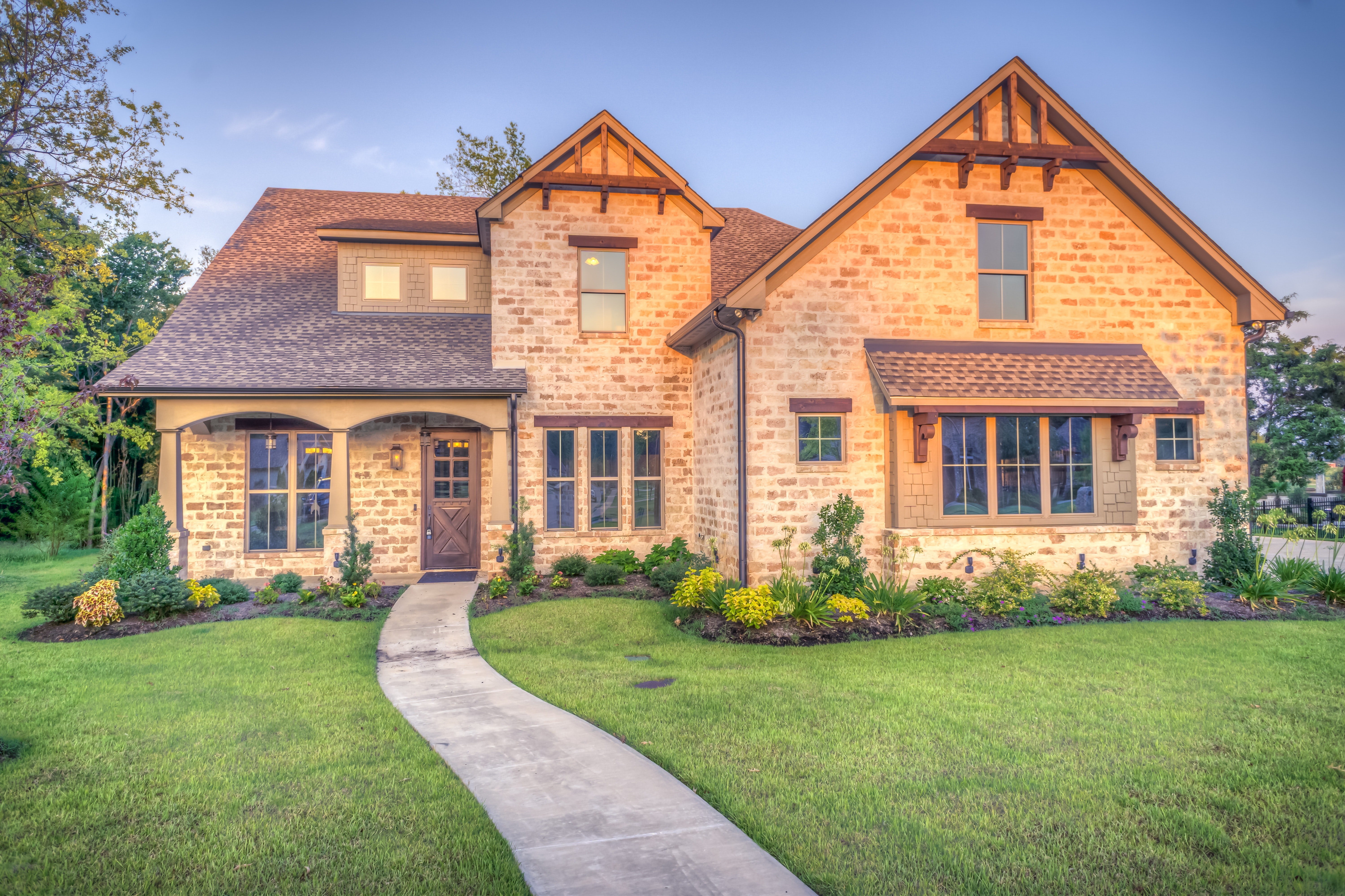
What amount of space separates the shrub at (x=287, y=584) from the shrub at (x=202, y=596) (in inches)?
31.1

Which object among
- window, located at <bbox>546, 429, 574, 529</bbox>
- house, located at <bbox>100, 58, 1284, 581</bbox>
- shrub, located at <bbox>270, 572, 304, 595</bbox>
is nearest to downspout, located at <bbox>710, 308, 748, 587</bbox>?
house, located at <bbox>100, 58, 1284, 581</bbox>

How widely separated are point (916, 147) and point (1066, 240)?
307 cm

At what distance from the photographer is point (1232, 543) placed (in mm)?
11742

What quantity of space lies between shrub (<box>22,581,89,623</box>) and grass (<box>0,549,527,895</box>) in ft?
6.07

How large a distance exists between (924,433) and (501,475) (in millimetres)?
7160

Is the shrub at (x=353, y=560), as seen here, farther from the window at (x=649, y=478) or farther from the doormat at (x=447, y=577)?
the window at (x=649, y=478)

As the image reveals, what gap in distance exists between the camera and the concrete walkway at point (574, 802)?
12.5 feet

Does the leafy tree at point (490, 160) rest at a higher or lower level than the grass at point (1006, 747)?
higher

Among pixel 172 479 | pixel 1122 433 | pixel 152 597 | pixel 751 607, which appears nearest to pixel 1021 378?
pixel 1122 433

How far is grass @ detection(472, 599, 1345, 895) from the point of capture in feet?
13.1

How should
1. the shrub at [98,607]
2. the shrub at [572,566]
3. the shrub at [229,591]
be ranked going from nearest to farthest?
the shrub at [98,607]
the shrub at [229,591]
the shrub at [572,566]

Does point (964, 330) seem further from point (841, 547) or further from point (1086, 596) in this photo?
point (1086, 596)

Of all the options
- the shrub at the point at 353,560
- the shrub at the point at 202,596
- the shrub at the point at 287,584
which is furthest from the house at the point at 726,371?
the shrub at the point at 202,596

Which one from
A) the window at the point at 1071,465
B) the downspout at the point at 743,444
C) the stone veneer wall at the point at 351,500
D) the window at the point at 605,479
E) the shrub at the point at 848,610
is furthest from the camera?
the window at the point at 605,479
